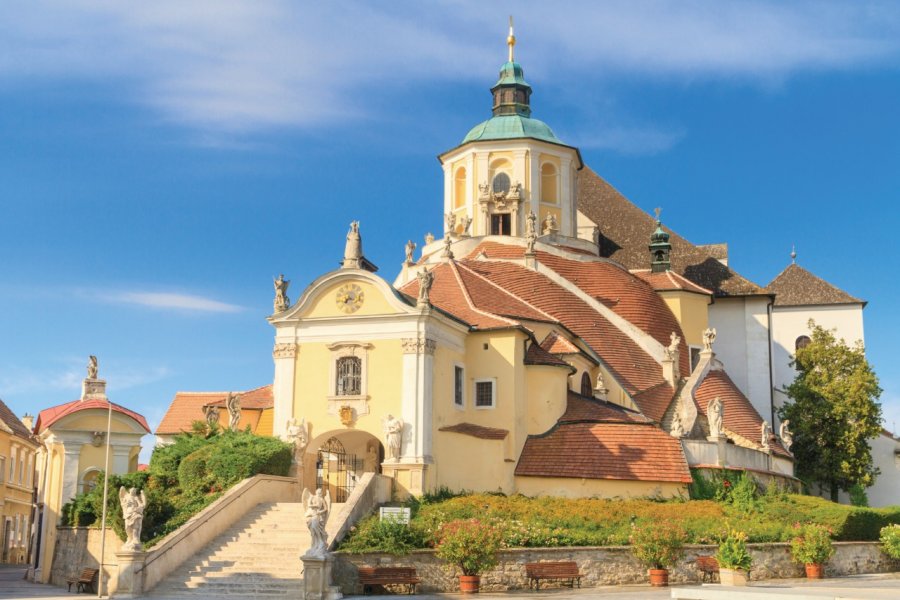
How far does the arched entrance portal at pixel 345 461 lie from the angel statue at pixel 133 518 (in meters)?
9.09

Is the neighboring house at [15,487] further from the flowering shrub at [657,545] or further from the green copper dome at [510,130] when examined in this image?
the flowering shrub at [657,545]

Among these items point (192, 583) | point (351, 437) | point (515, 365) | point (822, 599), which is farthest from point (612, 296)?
point (822, 599)

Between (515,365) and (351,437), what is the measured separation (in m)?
5.90

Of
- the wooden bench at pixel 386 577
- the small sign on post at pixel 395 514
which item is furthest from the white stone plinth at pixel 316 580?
the small sign on post at pixel 395 514

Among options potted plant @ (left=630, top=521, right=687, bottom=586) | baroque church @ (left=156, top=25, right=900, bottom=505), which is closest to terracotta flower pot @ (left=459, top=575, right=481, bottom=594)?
potted plant @ (left=630, top=521, right=687, bottom=586)

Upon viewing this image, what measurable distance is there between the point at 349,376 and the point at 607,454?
8553mm

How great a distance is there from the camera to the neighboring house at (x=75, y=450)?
3453cm

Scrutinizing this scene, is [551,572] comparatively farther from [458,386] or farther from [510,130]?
[510,130]

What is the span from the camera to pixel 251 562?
93.9 ft

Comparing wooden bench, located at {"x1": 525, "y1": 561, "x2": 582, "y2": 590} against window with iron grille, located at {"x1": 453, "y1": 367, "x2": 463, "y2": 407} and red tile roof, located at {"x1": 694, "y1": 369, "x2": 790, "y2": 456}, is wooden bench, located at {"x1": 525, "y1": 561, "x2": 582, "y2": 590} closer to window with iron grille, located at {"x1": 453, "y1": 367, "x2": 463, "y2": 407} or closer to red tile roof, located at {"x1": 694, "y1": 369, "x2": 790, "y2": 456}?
window with iron grille, located at {"x1": 453, "y1": 367, "x2": 463, "y2": 407}

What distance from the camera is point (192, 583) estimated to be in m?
27.6

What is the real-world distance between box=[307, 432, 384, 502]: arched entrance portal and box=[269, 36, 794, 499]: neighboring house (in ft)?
0.15

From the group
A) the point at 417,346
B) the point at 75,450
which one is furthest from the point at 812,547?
the point at 75,450

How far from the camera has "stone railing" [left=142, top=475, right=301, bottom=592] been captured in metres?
27.7
